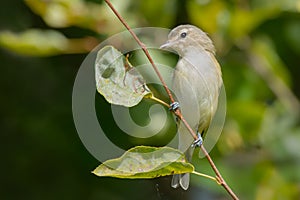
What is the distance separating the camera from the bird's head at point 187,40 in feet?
7.64

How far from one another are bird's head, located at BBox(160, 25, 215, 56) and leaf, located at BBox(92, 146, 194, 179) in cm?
81

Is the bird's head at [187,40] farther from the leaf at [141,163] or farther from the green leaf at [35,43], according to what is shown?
the leaf at [141,163]

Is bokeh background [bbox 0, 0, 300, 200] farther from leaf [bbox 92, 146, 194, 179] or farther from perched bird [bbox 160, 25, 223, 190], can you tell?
leaf [bbox 92, 146, 194, 179]

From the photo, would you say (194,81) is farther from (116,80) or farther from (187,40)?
(116,80)

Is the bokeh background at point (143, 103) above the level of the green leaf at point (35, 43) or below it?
below

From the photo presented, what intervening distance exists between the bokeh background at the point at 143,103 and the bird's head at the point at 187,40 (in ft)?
1.80

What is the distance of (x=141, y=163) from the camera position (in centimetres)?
152

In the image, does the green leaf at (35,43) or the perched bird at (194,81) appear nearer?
the perched bird at (194,81)

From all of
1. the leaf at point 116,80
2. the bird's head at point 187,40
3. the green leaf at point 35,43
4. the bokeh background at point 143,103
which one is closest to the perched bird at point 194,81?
the bird's head at point 187,40

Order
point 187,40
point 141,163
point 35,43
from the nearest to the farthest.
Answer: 1. point 141,163
2. point 187,40
3. point 35,43

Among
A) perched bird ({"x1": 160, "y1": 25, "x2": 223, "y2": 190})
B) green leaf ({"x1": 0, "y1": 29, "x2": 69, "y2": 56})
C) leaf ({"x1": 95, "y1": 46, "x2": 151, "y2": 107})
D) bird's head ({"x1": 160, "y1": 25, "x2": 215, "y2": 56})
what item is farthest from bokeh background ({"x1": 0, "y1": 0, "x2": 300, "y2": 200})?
leaf ({"x1": 95, "y1": 46, "x2": 151, "y2": 107})

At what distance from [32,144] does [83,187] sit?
1.00ft

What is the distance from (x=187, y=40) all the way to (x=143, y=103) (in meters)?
0.71

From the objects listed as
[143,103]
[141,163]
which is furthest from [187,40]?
[141,163]
